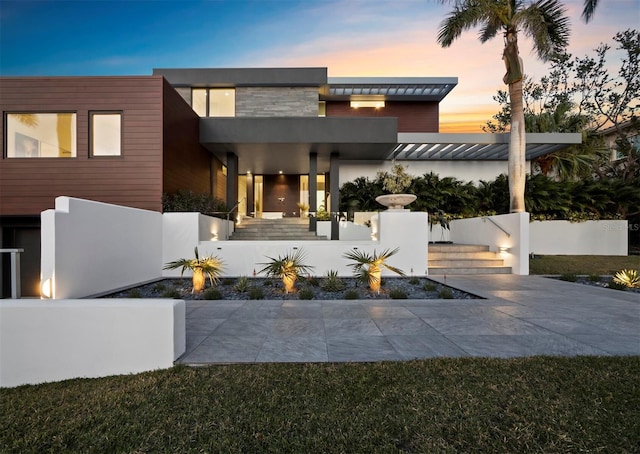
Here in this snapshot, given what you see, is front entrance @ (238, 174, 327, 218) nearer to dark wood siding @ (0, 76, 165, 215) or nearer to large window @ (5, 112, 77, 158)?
dark wood siding @ (0, 76, 165, 215)

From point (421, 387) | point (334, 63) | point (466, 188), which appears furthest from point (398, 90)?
point (421, 387)

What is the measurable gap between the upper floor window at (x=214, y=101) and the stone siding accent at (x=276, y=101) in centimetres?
37

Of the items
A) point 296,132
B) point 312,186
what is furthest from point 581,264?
point 296,132

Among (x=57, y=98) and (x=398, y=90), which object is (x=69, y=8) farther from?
(x=398, y=90)

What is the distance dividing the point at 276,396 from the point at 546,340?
10.9 ft

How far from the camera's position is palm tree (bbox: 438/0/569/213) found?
9861 mm

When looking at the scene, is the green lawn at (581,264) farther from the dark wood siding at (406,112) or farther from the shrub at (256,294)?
the dark wood siding at (406,112)

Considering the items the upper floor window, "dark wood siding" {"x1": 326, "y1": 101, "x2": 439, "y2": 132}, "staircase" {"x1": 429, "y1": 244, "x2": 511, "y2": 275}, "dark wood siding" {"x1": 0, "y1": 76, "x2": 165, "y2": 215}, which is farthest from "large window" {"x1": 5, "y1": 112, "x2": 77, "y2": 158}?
"dark wood siding" {"x1": 326, "y1": 101, "x2": 439, "y2": 132}

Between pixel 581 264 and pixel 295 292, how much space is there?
1092 cm

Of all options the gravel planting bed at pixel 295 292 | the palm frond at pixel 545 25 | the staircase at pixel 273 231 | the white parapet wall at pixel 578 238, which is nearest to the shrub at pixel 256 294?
the gravel planting bed at pixel 295 292

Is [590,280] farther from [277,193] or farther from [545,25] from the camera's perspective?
[277,193]

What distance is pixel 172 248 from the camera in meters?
8.66

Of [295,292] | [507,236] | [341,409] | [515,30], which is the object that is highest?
[515,30]

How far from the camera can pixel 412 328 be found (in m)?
4.16
